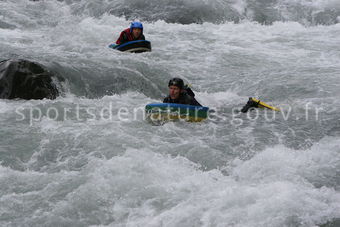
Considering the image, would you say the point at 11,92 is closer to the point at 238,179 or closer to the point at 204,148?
the point at 204,148

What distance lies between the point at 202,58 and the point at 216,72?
91cm

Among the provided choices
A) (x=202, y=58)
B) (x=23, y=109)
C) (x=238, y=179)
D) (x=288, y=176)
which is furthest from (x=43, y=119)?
(x=202, y=58)

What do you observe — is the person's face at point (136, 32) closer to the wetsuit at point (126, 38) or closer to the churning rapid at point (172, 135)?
the wetsuit at point (126, 38)

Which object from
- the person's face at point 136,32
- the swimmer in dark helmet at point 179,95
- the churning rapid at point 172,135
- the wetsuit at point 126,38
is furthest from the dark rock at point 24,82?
the person's face at point 136,32

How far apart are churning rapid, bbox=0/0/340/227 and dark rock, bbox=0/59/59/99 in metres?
0.20

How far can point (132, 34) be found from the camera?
1201 centimetres

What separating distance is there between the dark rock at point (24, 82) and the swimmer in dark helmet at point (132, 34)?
3088 mm

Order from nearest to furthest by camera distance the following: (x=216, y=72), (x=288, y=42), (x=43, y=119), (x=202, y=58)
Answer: (x=43, y=119)
(x=216, y=72)
(x=202, y=58)
(x=288, y=42)

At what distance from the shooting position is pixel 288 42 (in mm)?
13930

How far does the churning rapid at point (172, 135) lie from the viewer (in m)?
5.96

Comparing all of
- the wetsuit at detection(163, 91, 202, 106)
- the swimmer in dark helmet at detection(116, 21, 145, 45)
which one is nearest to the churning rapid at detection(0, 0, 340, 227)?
the wetsuit at detection(163, 91, 202, 106)

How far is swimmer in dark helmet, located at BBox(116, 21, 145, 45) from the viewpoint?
1188cm

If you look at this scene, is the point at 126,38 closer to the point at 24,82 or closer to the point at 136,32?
the point at 136,32

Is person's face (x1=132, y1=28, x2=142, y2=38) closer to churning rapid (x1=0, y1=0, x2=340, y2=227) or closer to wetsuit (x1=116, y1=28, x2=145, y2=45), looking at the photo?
wetsuit (x1=116, y1=28, x2=145, y2=45)
